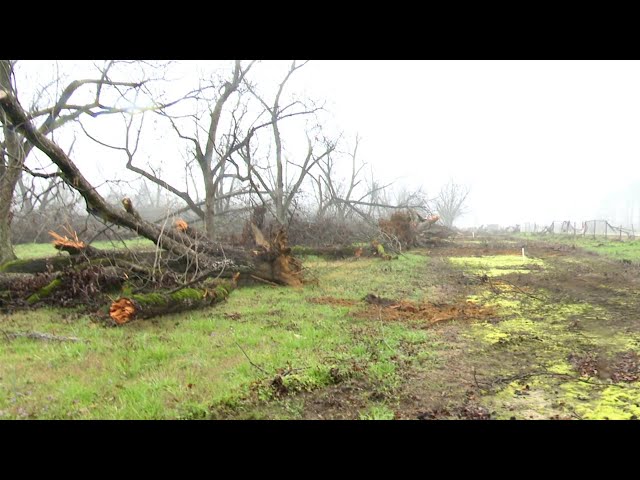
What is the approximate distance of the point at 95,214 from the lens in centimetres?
814

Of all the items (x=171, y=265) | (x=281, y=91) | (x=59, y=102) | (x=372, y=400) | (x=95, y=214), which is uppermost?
(x=281, y=91)

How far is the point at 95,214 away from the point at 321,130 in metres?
16.8

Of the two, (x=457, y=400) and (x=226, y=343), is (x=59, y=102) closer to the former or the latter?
(x=226, y=343)

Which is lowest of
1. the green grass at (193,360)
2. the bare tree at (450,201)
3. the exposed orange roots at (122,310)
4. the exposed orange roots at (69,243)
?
the green grass at (193,360)

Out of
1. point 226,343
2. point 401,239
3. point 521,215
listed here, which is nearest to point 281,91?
point 401,239

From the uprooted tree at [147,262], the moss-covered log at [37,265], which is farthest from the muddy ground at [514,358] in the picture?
the moss-covered log at [37,265]

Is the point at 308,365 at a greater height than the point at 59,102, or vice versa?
the point at 59,102

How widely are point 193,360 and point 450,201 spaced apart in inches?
2471

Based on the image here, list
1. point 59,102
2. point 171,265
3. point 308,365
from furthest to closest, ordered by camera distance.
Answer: point 59,102, point 171,265, point 308,365

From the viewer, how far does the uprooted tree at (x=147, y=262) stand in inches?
272

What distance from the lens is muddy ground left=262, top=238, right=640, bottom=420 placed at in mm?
3805

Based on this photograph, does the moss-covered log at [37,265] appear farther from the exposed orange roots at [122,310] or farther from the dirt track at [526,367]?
the dirt track at [526,367]

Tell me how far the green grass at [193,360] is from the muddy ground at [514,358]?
0.78 ft

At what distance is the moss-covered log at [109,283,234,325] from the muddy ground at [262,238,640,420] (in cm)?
230
